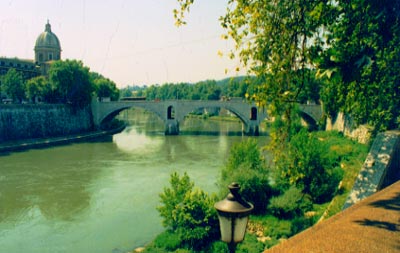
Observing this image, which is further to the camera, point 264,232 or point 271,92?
point 264,232

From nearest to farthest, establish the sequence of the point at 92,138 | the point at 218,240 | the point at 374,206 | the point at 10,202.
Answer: the point at 374,206 → the point at 218,240 → the point at 10,202 → the point at 92,138

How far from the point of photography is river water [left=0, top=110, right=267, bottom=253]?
1264 centimetres

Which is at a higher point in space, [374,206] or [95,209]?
[374,206]

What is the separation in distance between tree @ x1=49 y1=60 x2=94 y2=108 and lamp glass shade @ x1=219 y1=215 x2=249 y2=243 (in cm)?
4008

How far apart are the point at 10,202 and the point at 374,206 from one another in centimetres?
1598

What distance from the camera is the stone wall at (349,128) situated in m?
27.1

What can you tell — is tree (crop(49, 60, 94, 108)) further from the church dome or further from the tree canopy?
the tree canopy

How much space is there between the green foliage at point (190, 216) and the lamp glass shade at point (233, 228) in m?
7.25

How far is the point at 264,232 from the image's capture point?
11.7 m

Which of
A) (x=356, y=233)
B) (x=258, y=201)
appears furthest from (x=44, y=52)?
(x=356, y=233)

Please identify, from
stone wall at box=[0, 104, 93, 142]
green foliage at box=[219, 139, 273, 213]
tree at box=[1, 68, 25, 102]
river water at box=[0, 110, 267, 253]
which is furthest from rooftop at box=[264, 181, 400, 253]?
tree at box=[1, 68, 25, 102]

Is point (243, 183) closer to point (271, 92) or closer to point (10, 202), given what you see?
point (271, 92)

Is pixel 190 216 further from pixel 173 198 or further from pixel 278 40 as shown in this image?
pixel 278 40

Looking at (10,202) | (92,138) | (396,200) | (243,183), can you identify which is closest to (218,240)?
(243,183)
